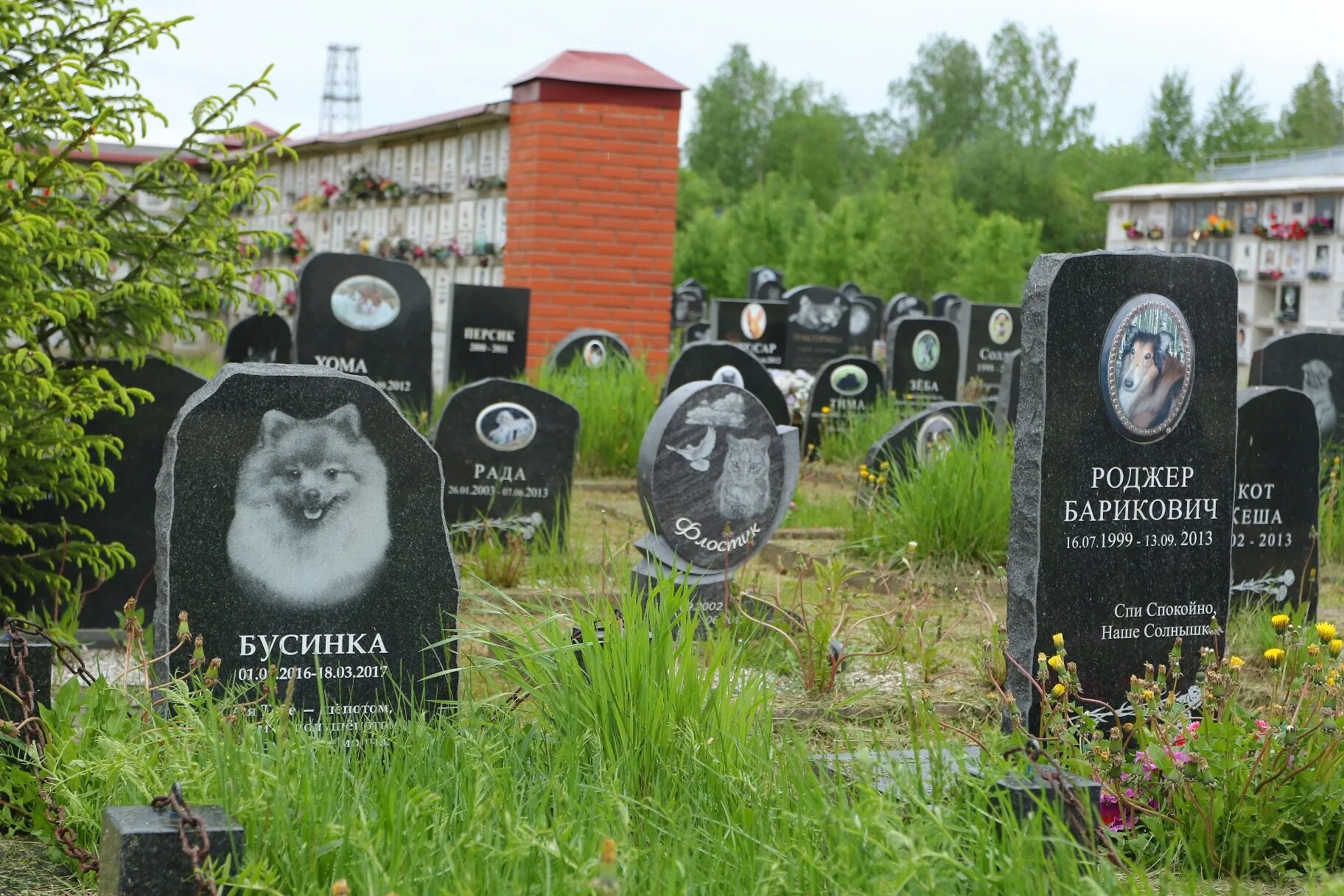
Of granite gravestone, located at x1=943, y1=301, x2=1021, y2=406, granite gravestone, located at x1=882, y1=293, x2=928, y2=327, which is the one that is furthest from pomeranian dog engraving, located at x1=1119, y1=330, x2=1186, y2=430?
granite gravestone, located at x1=882, y1=293, x2=928, y2=327

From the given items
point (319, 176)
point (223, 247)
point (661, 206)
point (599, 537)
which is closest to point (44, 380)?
point (223, 247)

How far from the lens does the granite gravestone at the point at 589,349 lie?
1360 centimetres

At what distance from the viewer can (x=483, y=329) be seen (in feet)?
41.9

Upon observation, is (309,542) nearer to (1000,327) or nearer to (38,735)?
(38,735)

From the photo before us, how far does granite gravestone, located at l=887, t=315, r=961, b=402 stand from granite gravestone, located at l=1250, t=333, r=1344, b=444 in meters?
4.78

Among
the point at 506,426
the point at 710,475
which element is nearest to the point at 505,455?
the point at 506,426

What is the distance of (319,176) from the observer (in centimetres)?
2366

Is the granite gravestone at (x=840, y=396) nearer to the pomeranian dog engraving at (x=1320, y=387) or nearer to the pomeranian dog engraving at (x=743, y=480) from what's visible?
the pomeranian dog engraving at (x=1320, y=387)

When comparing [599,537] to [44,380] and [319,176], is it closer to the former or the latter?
[44,380]

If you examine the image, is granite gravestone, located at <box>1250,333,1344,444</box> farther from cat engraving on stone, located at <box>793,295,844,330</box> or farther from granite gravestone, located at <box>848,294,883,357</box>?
granite gravestone, located at <box>848,294,883,357</box>

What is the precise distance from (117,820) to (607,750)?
1205mm

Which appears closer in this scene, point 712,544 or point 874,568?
point 712,544

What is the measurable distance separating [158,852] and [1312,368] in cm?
835

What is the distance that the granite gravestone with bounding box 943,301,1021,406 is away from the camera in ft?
52.7
